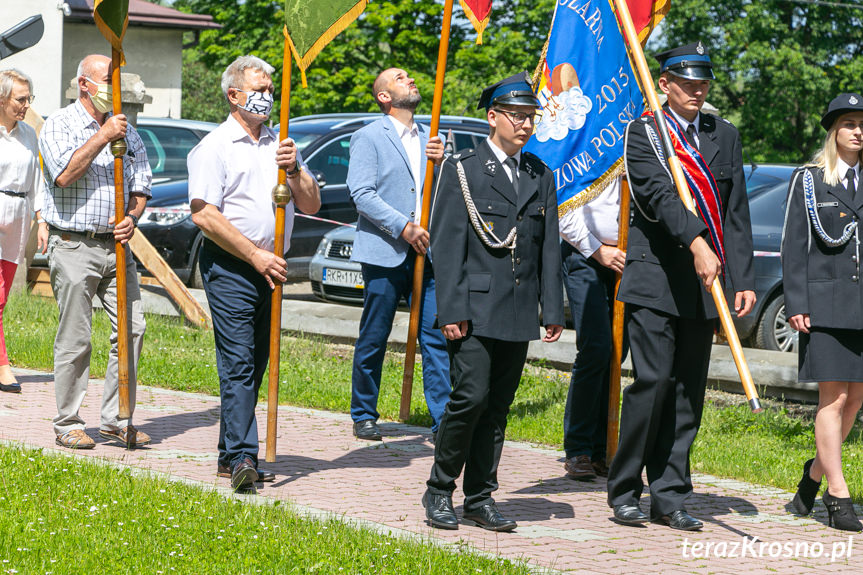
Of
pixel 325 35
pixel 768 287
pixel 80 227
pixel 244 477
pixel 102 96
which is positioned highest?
pixel 325 35

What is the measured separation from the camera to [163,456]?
7.18 meters

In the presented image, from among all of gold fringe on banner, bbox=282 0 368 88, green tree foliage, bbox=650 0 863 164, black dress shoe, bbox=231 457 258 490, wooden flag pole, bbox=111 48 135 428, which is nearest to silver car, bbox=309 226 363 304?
wooden flag pole, bbox=111 48 135 428

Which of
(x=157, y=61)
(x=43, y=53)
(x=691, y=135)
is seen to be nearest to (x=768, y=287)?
(x=691, y=135)

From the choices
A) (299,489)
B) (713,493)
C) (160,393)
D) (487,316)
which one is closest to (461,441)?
(487,316)

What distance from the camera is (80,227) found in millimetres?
7215

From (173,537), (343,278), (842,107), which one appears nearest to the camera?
(173,537)

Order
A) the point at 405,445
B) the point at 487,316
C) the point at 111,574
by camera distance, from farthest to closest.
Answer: the point at 405,445
the point at 487,316
the point at 111,574

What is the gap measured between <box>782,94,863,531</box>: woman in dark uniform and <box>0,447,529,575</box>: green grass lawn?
2.20 meters

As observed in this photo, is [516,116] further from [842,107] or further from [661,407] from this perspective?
[842,107]

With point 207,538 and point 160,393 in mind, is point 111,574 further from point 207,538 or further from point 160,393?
point 160,393

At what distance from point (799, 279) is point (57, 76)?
81.5 ft

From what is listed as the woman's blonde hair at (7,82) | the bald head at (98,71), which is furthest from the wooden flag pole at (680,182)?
the woman's blonde hair at (7,82)

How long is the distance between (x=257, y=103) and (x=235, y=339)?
1240 mm

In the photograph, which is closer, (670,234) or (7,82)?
(670,234)
